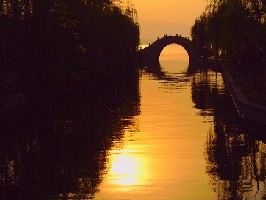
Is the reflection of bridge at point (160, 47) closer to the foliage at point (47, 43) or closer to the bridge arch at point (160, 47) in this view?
the bridge arch at point (160, 47)

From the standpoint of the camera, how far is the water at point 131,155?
1522cm

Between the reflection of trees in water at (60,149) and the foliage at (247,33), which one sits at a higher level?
the foliage at (247,33)

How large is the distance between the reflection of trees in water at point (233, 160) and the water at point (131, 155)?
0.02 metres

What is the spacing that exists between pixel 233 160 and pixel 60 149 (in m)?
5.89

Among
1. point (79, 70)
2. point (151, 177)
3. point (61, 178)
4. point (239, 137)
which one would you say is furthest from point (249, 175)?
point (79, 70)

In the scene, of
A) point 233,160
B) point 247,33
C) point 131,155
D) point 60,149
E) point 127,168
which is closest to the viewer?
point 127,168

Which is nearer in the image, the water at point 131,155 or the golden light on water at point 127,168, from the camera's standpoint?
the water at point 131,155

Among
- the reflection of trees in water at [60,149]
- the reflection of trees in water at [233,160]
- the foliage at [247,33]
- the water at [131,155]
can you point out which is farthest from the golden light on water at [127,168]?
the foliage at [247,33]

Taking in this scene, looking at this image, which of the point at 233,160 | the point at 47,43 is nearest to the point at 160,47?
the point at 47,43

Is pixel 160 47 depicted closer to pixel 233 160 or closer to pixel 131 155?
pixel 131 155

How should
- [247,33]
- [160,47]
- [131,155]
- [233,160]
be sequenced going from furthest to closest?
[160,47] < [247,33] < [131,155] < [233,160]

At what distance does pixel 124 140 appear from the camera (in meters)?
23.6

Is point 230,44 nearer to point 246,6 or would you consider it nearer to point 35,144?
point 246,6

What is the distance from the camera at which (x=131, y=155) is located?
20.1 m
